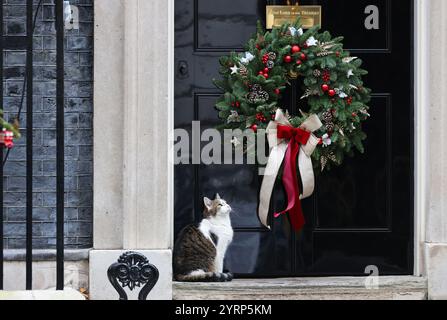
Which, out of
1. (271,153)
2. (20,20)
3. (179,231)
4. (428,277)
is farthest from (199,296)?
(20,20)

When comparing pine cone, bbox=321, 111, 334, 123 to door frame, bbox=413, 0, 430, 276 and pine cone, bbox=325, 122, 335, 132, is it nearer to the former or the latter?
pine cone, bbox=325, 122, 335, 132

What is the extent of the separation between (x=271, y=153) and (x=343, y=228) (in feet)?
2.45

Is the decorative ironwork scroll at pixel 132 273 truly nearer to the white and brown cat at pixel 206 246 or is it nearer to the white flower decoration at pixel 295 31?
the white and brown cat at pixel 206 246

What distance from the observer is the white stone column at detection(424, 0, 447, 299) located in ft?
21.1

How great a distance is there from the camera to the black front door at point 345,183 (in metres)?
6.73

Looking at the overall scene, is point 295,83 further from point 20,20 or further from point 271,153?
point 20,20

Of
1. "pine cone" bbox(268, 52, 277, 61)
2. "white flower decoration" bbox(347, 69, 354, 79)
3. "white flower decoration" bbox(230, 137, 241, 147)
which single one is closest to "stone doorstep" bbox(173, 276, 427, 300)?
"white flower decoration" bbox(230, 137, 241, 147)

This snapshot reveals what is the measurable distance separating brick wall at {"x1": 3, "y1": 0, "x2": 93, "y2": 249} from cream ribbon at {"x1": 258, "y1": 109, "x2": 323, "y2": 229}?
3.53ft

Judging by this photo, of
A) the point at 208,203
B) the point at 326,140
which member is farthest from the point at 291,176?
the point at 208,203

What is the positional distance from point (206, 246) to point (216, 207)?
0.81ft

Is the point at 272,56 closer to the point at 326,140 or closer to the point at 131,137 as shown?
the point at 326,140

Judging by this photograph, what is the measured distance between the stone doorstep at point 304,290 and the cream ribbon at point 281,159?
0.48m

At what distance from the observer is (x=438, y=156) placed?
21.2 ft

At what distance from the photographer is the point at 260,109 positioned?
6340mm
